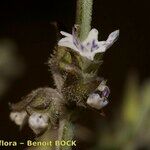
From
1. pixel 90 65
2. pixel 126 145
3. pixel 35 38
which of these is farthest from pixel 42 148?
pixel 35 38

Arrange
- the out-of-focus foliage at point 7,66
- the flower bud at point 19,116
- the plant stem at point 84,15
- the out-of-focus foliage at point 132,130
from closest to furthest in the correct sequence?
the plant stem at point 84,15 → the flower bud at point 19,116 → the out-of-focus foliage at point 132,130 → the out-of-focus foliage at point 7,66

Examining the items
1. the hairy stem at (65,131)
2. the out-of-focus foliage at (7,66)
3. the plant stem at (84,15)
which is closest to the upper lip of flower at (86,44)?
the plant stem at (84,15)

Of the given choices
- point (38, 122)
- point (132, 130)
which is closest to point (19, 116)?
point (38, 122)

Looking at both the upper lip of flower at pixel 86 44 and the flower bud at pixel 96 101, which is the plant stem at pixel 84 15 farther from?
the flower bud at pixel 96 101

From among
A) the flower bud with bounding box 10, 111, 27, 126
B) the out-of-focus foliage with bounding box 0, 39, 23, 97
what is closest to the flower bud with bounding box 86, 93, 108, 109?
the flower bud with bounding box 10, 111, 27, 126

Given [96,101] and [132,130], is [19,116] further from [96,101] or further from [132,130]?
[132,130]
